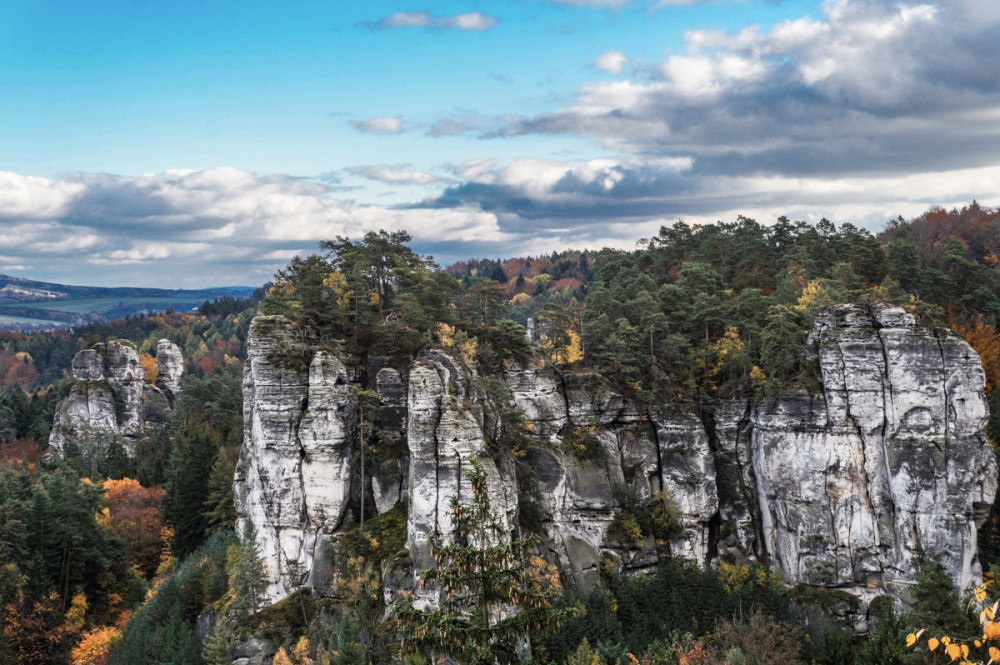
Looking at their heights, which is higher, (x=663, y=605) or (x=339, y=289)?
(x=339, y=289)

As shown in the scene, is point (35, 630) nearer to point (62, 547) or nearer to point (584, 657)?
point (62, 547)

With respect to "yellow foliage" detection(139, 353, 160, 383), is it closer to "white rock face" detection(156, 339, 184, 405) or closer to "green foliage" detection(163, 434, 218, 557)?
"white rock face" detection(156, 339, 184, 405)

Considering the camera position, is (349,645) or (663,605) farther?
(663,605)

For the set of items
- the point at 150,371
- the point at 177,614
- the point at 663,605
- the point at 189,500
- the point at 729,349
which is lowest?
the point at 663,605

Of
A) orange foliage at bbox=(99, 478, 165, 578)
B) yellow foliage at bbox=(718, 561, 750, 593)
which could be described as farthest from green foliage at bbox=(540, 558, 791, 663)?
orange foliage at bbox=(99, 478, 165, 578)

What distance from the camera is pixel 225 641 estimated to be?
34844mm

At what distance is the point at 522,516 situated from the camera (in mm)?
42938

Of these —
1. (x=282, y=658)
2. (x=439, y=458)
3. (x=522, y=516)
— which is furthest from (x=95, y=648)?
(x=522, y=516)

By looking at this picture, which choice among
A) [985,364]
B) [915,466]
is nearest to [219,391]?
[915,466]

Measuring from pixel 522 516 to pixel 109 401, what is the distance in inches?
2388

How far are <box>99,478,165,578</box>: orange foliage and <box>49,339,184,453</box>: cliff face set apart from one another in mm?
20229

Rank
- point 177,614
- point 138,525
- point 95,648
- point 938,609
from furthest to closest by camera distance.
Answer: point 138,525 → point 95,648 → point 177,614 → point 938,609

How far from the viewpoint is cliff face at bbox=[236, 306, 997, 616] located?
1553 inches

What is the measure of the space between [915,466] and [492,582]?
37.0m
